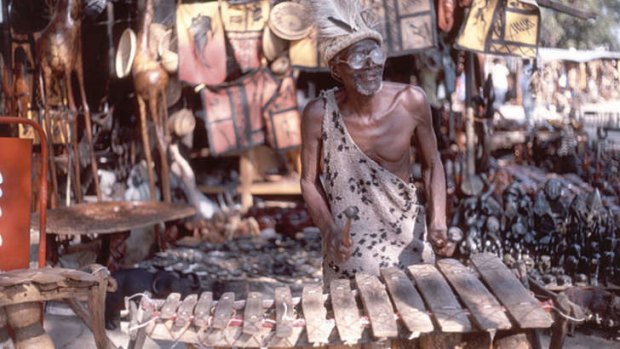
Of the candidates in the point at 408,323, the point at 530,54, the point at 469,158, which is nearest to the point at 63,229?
the point at 408,323

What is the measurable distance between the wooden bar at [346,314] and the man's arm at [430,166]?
69 centimetres

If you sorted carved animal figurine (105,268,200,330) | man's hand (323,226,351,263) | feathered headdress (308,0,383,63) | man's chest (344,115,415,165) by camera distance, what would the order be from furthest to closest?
carved animal figurine (105,268,200,330)
man's chest (344,115,415,165)
feathered headdress (308,0,383,63)
man's hand (323,226,351,263)

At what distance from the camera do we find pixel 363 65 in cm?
283

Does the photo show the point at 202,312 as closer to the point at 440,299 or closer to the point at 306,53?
the point at 440,299

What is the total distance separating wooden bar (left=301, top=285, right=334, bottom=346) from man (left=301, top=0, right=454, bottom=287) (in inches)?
20.8

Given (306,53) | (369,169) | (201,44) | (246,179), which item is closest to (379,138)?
(369,169)

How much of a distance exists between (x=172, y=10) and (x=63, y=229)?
2706mm

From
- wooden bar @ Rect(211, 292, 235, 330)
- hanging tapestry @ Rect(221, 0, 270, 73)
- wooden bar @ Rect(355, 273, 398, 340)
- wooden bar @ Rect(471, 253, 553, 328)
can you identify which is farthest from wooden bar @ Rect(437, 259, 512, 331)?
hanging tapestry @ Rect(221, 0, 270, 73)

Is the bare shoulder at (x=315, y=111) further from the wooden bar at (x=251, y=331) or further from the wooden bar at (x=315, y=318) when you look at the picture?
the wooden bar at (x=251, y=331)

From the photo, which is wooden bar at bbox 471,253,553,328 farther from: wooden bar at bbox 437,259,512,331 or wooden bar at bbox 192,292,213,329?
wooden bar at bbox 192,292,213,329

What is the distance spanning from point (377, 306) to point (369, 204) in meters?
0.81

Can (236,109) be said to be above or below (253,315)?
above

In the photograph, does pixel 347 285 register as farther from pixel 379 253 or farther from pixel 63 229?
pixel 63 229

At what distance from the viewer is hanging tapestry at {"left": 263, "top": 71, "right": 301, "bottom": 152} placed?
675cm
